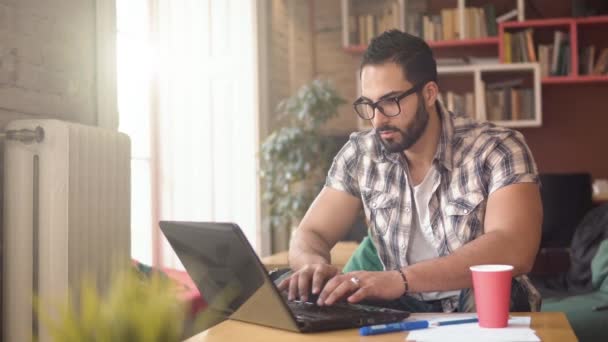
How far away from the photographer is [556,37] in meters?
5.36

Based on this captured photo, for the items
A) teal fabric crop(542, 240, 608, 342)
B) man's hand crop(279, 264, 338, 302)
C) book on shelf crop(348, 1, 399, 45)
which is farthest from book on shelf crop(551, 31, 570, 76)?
man's hand crop(279, 264, 338, 302)

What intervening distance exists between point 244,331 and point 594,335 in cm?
176

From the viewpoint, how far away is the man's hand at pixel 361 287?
135cm

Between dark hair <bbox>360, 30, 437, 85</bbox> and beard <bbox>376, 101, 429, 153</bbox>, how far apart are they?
75 mm

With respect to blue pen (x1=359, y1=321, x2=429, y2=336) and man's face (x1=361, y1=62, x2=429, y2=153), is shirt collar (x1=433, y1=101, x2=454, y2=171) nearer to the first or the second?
man's face (x1=361, y1=62, x2=429, y2=153)

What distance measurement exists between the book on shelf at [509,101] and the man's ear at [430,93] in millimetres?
3520

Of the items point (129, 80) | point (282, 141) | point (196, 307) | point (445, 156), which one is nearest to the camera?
point (445, 156)

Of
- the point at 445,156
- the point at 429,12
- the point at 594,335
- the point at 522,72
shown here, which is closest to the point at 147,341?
the point at 445,156

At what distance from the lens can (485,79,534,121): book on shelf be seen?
210 inches

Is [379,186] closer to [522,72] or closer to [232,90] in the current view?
[232,90]

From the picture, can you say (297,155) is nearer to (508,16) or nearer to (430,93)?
(508,16)

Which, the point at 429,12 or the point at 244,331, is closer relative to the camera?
the point at 244,331

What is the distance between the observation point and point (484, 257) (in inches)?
63.4

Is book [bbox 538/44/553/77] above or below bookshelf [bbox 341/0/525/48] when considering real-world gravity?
below
